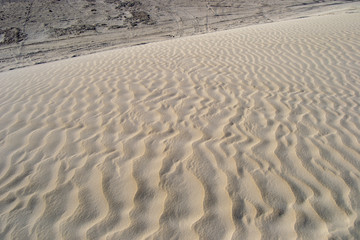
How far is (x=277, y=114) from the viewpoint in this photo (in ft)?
11.8

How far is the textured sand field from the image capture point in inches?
81.6

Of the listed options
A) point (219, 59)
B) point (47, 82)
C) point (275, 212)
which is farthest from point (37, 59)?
point (275, 212)

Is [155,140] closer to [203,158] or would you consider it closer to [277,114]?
[203,158]

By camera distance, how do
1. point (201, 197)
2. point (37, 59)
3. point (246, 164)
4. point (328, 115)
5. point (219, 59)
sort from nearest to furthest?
point (201, 197) → point (246, 164) → point (328, 115) → point (219, 59) → point (37, 59)

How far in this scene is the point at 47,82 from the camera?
559 centimetres

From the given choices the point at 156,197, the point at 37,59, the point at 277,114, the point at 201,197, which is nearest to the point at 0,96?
the point at 156,197

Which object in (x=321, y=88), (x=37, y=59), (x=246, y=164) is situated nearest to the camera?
(x=246, y=164)

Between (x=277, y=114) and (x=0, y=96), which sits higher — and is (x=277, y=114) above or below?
below

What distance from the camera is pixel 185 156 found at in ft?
9.08

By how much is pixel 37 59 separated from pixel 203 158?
10.0 m

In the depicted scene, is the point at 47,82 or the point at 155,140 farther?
the point at 47,82

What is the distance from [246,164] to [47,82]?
4728 millimetres

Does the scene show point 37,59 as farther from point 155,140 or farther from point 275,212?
point 275,212

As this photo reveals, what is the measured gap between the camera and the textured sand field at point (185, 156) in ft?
6.80
